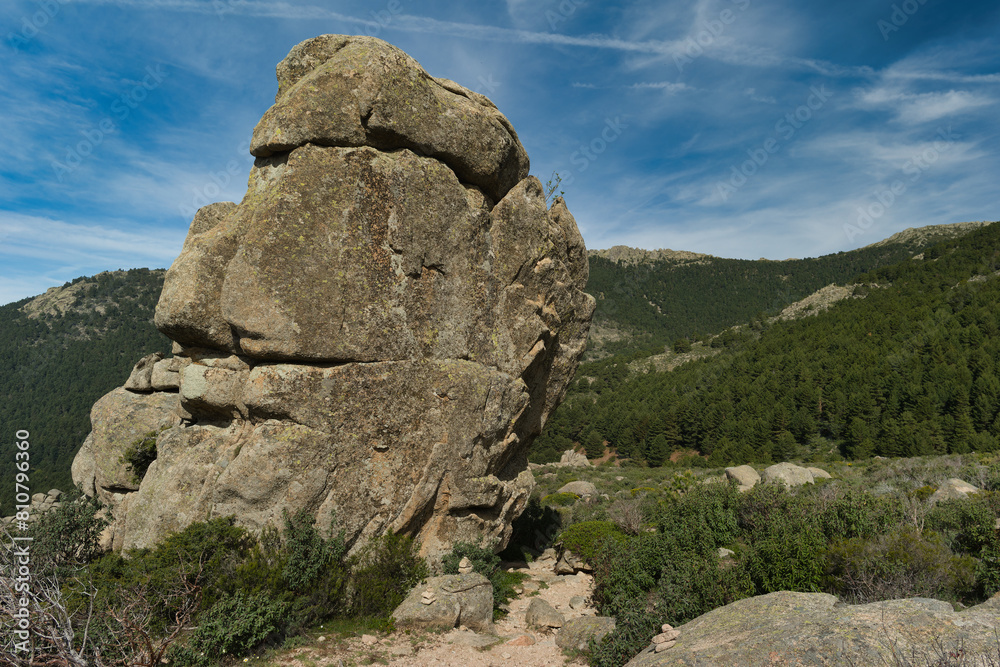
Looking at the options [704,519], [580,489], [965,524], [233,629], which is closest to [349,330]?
[233,629]

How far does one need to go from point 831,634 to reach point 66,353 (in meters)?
182

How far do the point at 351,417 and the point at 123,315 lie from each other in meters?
185

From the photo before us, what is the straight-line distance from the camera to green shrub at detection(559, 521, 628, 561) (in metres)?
17.3

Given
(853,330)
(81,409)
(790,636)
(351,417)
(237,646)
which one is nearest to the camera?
(790,636)

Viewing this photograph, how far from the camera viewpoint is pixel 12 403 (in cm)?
12000

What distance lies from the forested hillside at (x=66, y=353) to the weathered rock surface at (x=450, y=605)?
3220 inches

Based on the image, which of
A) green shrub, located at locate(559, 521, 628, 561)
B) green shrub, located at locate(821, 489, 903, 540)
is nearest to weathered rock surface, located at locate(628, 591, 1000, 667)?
green shrub, located at locate(821, 489, 903, 540)

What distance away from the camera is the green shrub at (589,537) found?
680 inches

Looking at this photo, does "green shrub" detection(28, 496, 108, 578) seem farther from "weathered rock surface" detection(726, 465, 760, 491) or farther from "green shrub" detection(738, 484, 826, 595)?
"weathered rock surface" detection(726, 465, 760, 491)

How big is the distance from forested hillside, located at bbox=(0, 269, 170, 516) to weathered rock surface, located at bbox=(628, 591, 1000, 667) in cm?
8889

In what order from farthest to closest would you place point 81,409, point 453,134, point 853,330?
1. point 81,409
2. point 853,330
3. point 453,134

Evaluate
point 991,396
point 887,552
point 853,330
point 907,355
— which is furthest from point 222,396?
point 853,330

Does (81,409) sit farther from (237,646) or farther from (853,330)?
(853,330)

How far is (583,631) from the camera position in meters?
11.6
